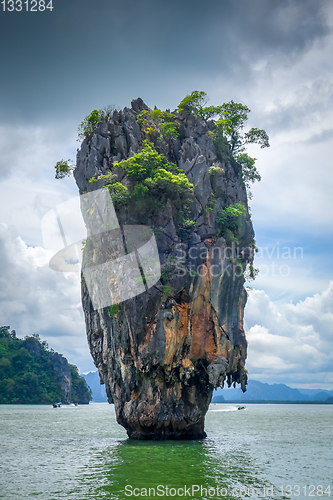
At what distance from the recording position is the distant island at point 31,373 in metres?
90.1

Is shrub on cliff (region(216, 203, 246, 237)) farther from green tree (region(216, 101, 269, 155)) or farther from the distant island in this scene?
the distant island

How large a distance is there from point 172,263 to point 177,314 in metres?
2.83

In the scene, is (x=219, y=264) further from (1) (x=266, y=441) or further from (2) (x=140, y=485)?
(2) (x=140, y=485)

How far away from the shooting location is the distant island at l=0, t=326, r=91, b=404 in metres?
90.1

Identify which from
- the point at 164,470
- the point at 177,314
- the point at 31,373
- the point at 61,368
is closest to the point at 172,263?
the point at 177,314

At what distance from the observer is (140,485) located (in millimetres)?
13734

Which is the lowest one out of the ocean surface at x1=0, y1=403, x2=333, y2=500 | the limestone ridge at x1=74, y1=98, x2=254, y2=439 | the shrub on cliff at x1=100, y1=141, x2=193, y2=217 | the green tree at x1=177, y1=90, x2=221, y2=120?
the ocean surface at x1=0, y1=403, x2=333, y2=500

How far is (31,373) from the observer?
92.0 m

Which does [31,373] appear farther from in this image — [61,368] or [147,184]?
[147,184]

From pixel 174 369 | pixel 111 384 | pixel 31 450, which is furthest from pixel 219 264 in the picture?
pixel 31 450

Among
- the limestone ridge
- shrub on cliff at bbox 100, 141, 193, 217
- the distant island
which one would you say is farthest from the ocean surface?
the distant island

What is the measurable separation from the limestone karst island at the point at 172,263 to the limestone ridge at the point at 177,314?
6 cm

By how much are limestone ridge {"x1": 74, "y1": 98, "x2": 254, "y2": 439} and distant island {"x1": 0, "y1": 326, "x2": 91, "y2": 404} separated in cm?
7142

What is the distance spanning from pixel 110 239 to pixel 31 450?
39.9 feet
